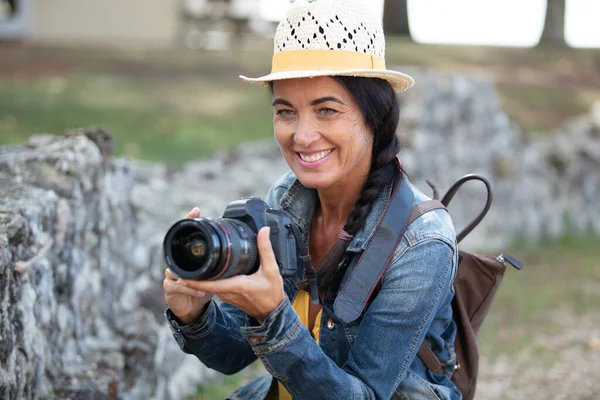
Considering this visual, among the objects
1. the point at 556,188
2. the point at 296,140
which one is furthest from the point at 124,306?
the point at 556,188

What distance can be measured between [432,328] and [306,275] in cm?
43

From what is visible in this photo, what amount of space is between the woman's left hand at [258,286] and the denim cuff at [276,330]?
0.07ft

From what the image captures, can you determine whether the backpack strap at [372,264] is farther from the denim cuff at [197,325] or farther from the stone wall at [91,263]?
the stone wall at [91,263]

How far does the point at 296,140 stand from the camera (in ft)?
7.63

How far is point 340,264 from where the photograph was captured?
7.82 ft

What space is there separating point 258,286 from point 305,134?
548mm

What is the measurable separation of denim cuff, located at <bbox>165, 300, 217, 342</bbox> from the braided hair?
13.4 inches

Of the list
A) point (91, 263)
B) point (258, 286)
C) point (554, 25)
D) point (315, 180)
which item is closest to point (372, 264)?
point (315, 180)

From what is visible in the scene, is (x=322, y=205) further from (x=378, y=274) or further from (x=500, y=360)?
(x=500, y=360)

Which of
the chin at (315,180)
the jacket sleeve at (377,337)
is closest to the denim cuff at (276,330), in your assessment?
the jacket sleeve at (377,337)

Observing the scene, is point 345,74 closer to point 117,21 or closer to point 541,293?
point 541,293

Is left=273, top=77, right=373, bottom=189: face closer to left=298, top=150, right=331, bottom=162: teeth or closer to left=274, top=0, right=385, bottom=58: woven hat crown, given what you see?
left=298, top=150, right=331, bottom=162: teeth

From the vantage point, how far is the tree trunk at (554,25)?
699 inches

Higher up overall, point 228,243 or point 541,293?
point 228,243
